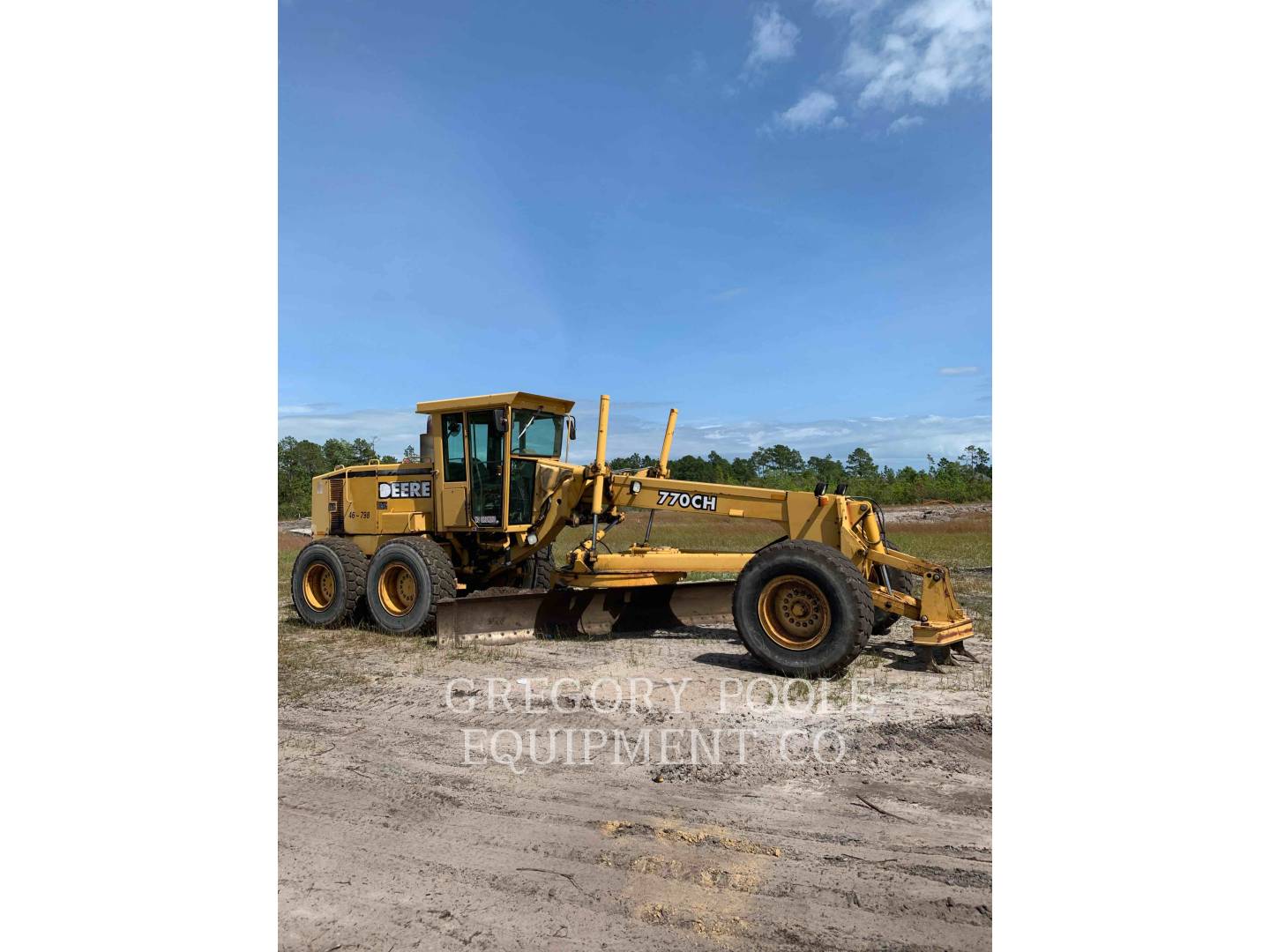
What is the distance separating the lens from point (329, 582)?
388 inches

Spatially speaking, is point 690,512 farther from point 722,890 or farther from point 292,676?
point 722,890

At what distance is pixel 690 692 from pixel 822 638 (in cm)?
116

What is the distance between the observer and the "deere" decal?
9523 mm

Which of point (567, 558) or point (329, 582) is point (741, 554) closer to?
point (567, 558)

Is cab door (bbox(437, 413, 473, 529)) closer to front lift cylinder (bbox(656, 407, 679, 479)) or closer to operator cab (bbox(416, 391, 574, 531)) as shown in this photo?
operator cab (bbox(416, 391, 574, 531))

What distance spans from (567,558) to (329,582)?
3.13 metres

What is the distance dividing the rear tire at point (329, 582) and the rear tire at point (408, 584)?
0.82 feet

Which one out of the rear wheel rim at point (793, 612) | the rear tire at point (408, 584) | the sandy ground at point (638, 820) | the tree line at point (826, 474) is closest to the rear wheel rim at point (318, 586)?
the rear tire at point (408, 584)

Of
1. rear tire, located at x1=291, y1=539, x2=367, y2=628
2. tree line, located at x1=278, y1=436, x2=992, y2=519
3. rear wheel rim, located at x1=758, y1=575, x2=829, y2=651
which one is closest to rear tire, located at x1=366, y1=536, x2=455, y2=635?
rear tire, located at x1=291, y1=539, x2=367, y2=628

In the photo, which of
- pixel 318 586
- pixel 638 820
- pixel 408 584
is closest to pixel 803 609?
pixel 638 820

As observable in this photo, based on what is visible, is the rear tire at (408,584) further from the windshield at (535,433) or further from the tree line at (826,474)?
the tree line at (826,474)

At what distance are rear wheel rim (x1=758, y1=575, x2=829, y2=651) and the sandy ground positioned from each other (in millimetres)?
425

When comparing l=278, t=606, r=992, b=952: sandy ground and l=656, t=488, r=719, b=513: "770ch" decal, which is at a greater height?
l=656, t=488, r=719, b=513: "770ch" decal

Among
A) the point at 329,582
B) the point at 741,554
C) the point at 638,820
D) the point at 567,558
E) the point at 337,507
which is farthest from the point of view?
the point at 337,507
